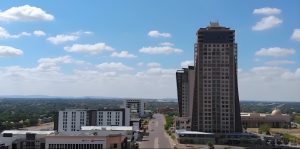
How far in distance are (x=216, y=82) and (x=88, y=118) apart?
47844 millimetres

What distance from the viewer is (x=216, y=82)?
15612 centimetres

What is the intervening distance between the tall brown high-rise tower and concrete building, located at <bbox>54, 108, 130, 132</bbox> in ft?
93.2

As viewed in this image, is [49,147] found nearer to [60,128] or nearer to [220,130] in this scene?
[60,128]

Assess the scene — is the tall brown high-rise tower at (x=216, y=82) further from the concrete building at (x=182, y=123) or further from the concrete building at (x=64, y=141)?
the concrete building at (x=64, y=141)

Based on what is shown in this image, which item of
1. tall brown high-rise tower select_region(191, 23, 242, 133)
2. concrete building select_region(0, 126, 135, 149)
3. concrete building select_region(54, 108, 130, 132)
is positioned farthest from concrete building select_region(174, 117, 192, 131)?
concrete building select_region(0, 126, 135, 149)

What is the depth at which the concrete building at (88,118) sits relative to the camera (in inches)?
6373

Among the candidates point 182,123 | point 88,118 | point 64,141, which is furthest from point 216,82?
point 64,141

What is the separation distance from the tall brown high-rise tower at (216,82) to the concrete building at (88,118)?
1119 inches

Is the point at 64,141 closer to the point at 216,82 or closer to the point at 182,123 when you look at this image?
the point at 216,82

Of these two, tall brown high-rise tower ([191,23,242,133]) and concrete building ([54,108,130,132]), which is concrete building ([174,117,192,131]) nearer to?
tall brown high-rise tower ([191,23,242,133])

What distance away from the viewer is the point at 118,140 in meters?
105

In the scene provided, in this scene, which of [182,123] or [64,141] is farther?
[182,123]

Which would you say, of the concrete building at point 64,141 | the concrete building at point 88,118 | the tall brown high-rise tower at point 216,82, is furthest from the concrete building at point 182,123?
the concrete building at point 64,141

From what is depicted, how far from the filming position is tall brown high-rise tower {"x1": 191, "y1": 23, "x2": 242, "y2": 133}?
156 m
